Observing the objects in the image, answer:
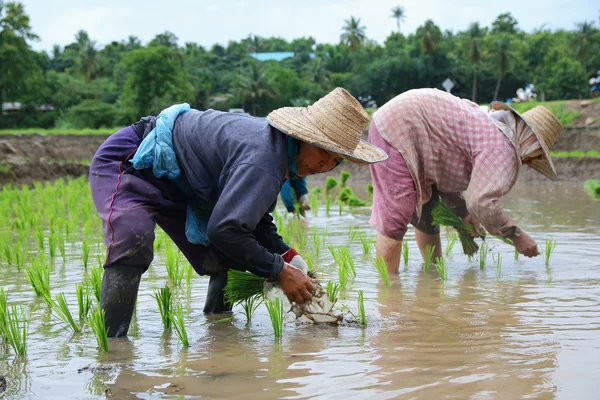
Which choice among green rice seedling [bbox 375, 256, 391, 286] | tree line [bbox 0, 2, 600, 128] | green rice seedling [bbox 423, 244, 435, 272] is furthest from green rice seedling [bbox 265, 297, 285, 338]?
tree line [bbox 0, 2, 600, 128]

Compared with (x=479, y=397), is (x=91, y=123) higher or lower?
higher

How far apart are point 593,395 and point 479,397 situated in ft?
1.02

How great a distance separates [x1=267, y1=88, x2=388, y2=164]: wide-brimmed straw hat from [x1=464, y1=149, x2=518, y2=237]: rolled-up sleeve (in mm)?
1217

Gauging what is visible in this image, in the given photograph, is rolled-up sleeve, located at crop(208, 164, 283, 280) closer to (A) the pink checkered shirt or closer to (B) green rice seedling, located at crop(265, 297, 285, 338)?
(B) green rice seedling, located at crop(265, 297, 285, 338)

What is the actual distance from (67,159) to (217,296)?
61.6 feet

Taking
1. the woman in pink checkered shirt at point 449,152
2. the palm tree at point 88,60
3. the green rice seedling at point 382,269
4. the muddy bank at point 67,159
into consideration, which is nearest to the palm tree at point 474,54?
the muddy bank at point 67,159

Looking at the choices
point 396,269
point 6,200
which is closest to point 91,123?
point 6,200

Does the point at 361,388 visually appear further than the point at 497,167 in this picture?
No

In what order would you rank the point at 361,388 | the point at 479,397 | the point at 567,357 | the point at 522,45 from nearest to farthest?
the point at 479,397, the point at 361,388, the point at 567,357, the point at 522,45

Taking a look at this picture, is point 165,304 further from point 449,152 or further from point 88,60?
point 88,60

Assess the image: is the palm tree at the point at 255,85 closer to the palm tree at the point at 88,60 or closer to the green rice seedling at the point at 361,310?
the palm tree at the point at 88,60

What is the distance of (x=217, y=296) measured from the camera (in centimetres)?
330

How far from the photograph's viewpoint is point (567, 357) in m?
2.47

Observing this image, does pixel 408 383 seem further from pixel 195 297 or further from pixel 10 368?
pixel 195 297
